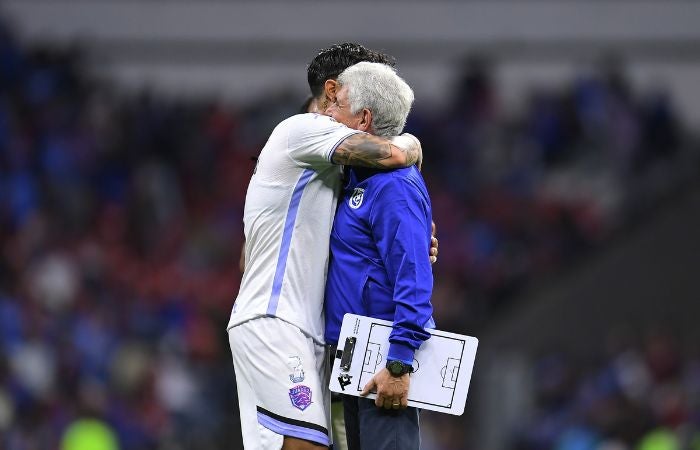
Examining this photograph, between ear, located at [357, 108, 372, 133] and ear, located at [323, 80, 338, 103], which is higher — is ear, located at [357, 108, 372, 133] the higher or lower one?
the lower one

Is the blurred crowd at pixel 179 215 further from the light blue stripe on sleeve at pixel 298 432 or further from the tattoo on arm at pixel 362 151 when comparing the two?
the tattoo on arm at pixel 362 151

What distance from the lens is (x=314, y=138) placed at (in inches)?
204

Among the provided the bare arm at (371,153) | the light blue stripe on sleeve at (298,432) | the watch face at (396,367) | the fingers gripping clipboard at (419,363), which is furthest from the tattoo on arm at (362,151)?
the light blue stripe on sleeve at (298,432)

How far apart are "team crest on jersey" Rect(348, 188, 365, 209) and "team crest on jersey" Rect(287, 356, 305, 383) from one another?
24.0 inches

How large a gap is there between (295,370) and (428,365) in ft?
1.62

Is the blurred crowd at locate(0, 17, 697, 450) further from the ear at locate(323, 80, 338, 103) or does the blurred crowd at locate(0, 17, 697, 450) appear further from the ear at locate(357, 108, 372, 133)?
the ear at locate(357, 108, 372, 133)

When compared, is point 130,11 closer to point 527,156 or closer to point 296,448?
point 527,156

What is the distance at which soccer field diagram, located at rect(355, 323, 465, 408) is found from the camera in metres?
5.06

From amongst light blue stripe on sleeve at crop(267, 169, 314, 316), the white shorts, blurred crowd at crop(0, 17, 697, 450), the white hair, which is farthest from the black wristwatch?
blurred crowd at crop(0, 17, 697, 450)

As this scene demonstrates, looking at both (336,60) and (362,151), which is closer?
(362,151)

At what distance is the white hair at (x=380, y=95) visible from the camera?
5.15 m

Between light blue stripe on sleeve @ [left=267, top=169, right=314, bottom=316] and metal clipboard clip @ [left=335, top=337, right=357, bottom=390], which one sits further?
light blue stripe on sleeve @ [left=267, top=169, right=314, bottom=316]

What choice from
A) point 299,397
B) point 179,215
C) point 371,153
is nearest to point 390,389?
point 299,397

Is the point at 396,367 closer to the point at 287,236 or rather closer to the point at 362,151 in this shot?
the point at 287,236
